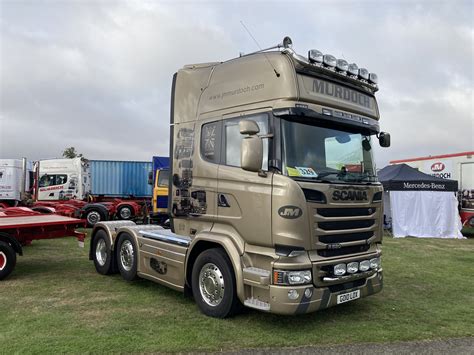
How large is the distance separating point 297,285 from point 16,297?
439 cm

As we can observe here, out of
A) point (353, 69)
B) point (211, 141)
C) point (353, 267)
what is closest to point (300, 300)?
point (353, 267)

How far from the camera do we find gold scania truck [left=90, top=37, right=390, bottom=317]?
14.9 ft

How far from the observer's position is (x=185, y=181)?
587cm

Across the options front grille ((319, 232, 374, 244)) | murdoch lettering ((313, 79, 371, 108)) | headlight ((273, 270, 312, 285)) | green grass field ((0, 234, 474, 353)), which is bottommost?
green grass field ((0, 234, 474, 353))

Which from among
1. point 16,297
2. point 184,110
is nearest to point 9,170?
point 16,297

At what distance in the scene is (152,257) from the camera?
20.8 feet

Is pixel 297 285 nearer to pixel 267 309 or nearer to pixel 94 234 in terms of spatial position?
pixel 267 309

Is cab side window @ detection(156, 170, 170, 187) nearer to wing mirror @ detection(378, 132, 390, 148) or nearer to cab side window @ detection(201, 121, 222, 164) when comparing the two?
cab side window @ detection(201, 121, 222, 164)

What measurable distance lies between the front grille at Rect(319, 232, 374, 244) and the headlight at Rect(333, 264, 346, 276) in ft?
0.94

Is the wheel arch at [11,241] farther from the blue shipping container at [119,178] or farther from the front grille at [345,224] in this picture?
the blue shipping container at [119,178]

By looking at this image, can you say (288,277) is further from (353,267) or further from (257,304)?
(353,267)

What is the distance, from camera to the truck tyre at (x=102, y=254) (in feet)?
24.7

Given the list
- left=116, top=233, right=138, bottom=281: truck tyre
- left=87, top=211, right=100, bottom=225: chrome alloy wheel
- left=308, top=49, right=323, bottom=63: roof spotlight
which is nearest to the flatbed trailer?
left=116, top=233, right=138, bottom=281: truck tyre

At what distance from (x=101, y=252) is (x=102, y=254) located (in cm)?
6
